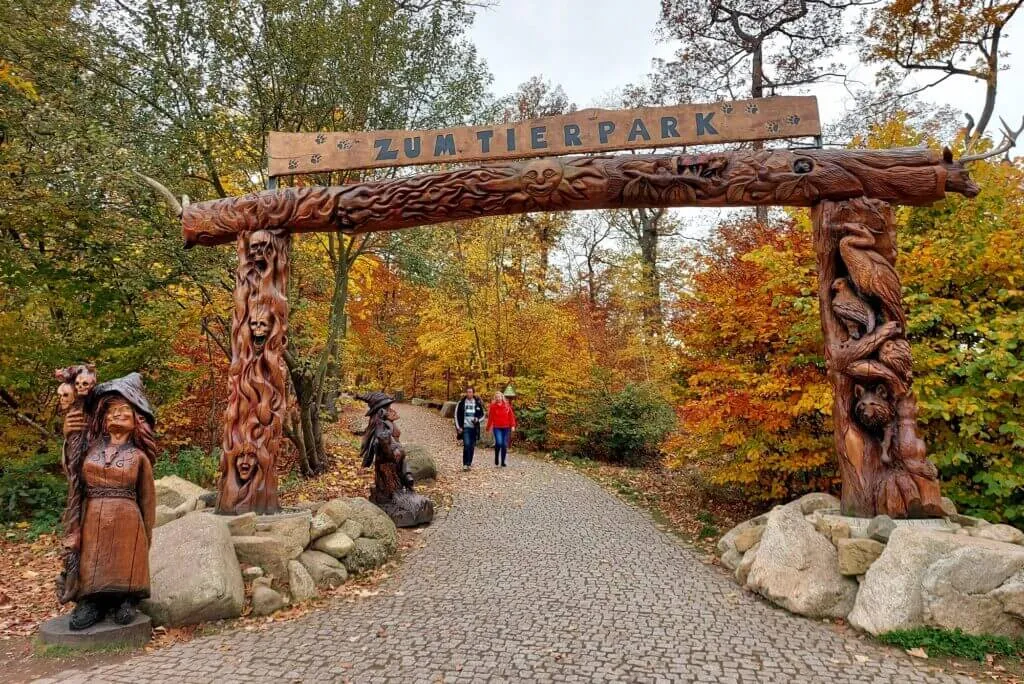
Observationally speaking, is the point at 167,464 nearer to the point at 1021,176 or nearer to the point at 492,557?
the point at 492,557

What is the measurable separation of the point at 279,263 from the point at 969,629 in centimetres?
646

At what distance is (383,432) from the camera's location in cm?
716

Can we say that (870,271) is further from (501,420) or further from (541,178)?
(501,420)

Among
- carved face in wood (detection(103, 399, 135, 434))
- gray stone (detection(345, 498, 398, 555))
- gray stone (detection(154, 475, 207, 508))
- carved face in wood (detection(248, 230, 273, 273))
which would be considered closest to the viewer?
carved face in wood (detection(103, 399, 135, 434))

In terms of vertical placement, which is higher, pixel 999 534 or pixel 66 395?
pixel 66 395

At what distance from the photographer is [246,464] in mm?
5367

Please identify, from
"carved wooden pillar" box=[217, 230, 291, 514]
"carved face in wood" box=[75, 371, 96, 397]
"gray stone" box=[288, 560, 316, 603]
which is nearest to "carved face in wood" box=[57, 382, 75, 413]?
"carved face in wood" box=[75, 371, 96, 397]

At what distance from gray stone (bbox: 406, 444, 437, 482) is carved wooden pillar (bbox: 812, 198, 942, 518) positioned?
6.43 m

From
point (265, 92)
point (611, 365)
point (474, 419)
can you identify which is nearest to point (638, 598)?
point (474, 419)

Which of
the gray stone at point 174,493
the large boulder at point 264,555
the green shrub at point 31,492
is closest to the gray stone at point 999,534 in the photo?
the large boulder at point 264,555

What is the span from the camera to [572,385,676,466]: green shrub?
13055 millimetres

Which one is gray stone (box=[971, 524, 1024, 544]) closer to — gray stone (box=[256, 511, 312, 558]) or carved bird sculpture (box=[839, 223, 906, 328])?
carved bird sculpture (box=[839, 223, 906, 328])

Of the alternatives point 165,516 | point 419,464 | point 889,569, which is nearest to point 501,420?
point 419,464

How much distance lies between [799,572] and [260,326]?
5.38 m
